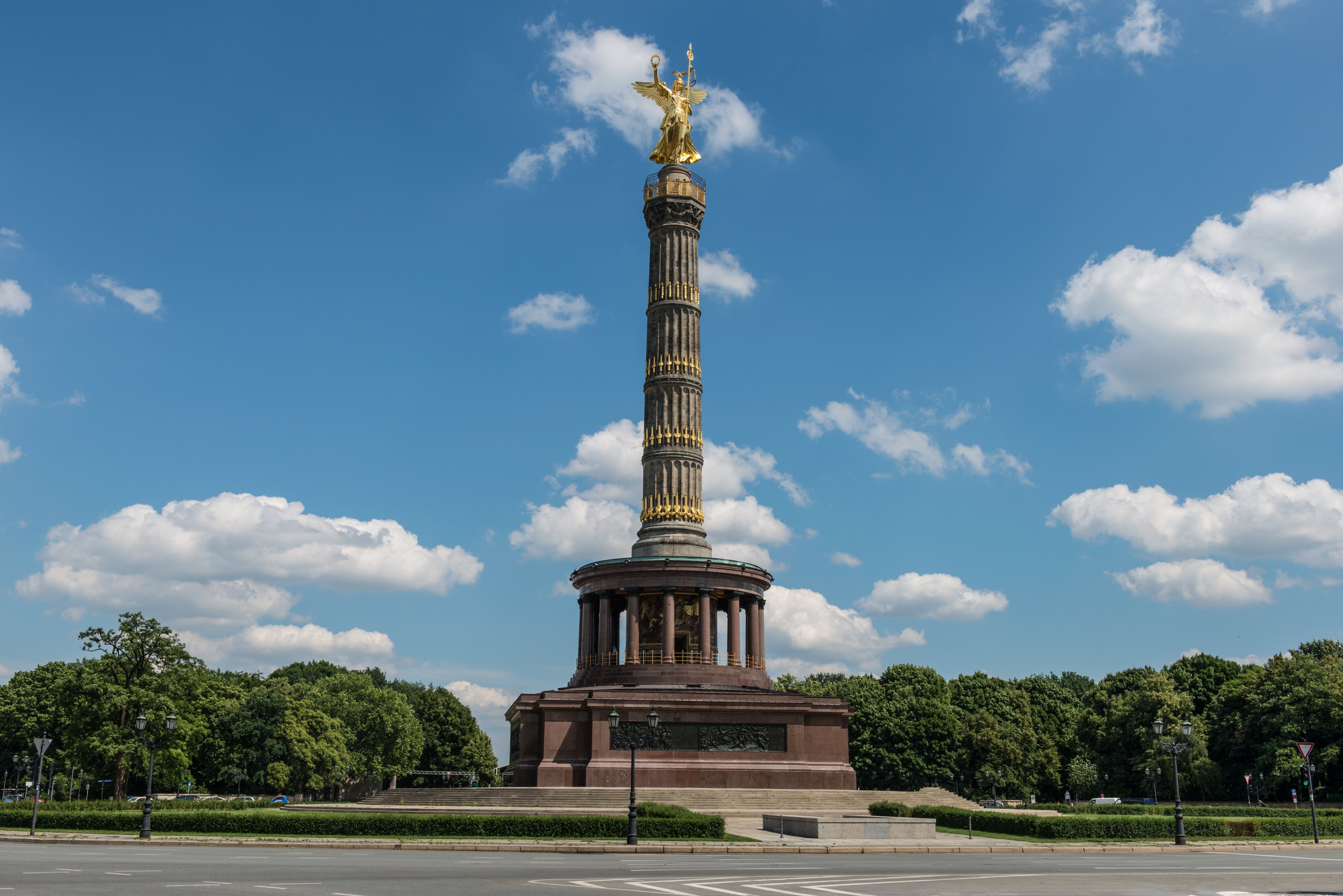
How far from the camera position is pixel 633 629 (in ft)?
149

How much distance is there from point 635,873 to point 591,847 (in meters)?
6.61

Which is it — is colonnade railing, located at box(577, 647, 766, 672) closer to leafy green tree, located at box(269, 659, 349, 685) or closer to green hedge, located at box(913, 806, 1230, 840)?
green hedge, located at box(913, 806, 1230, 840)

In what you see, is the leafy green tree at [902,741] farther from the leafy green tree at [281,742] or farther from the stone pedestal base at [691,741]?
the leafy green tree at [281,742]

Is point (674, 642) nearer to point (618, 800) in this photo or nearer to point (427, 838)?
point (618, 800)

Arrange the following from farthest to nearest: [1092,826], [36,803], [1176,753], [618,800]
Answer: [618,800] < [1176,753] < [1092,826] < [36,803]

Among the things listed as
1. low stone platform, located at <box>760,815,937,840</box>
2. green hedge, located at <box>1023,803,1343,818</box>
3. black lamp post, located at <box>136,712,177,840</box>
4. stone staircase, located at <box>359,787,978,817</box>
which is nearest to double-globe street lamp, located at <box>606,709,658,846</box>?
stone staircase, located at <box>359,787,978,817</box>

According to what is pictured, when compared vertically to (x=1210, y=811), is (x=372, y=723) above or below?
above

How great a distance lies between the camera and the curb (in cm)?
2623

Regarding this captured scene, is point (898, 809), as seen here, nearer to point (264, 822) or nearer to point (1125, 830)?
point (1125, 830)

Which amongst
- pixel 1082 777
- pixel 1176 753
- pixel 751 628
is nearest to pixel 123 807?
pixel 751 628

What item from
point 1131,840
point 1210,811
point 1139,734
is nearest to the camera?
point 1131,840

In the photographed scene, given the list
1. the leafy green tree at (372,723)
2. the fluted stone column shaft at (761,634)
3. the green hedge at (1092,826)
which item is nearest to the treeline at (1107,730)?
the fluted stone column shaft at (761,634)

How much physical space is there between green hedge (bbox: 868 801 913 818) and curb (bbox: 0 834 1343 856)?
304 inches

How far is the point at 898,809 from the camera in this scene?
119 ft
